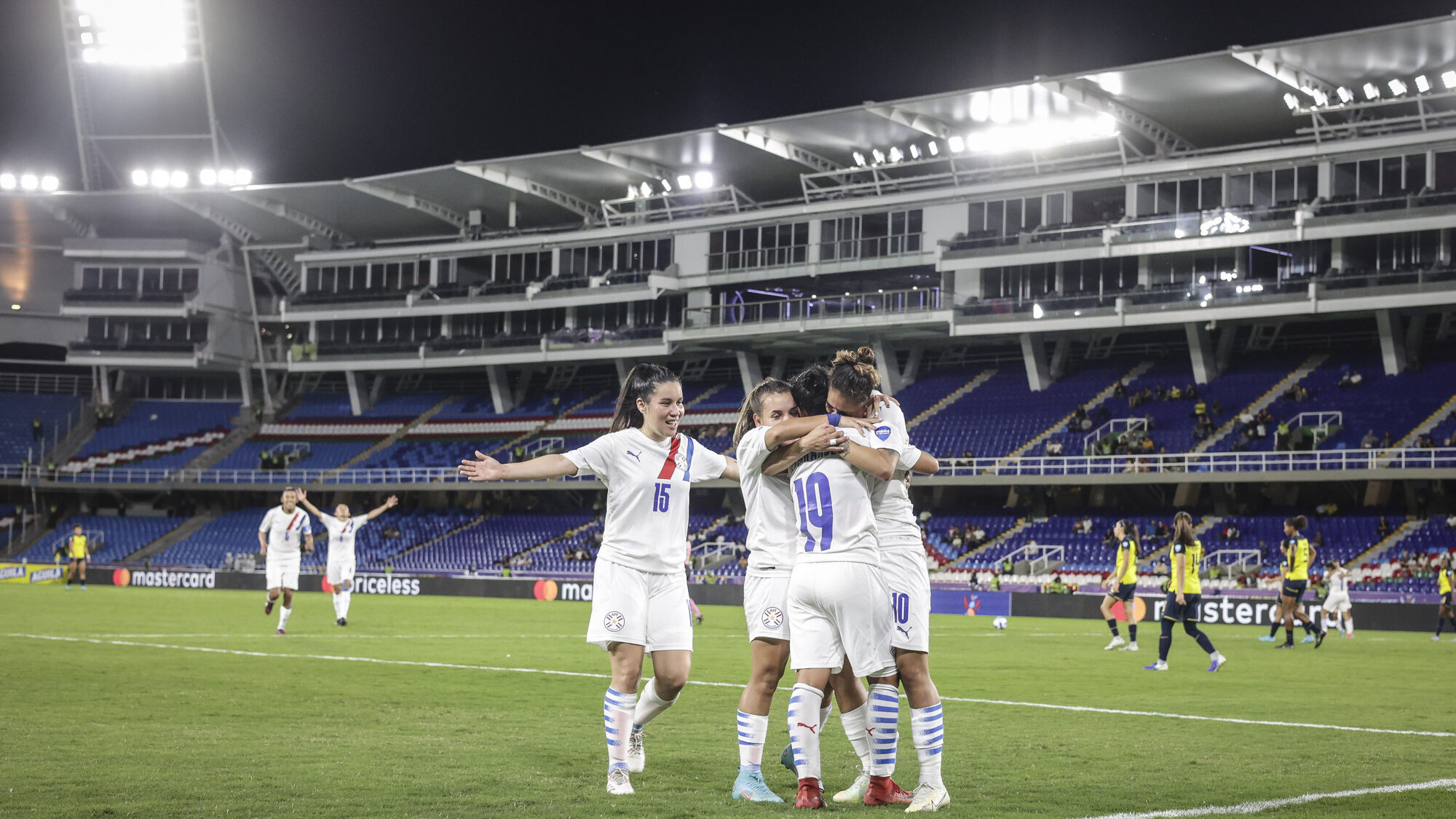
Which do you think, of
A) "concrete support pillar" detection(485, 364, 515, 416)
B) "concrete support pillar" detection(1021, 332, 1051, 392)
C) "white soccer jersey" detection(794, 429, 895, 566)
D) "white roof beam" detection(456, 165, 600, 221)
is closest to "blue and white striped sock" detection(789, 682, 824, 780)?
"white soccer jersey" detection(794, 429, 895, 566)

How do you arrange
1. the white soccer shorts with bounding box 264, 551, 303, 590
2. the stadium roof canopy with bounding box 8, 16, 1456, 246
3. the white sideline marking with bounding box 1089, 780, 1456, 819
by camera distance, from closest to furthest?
the white sideline marking with bounding box 1089, 780, 1456, 819
the white soccer shorts with bounding box 264, 551, 303, 590
the stadium roof canopy with bounding box 8, 16, 1456, 246

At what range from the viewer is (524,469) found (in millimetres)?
8312

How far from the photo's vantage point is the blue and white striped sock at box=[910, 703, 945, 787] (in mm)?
7824

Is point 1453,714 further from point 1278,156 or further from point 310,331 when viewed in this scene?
point 310,331

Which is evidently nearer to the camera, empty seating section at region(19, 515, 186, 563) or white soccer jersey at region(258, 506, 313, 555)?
white soccer jersey at region(258, 506, 313, 555)

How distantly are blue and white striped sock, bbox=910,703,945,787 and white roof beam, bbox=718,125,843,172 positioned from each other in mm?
50759

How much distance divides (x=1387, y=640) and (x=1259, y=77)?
27.5 metres

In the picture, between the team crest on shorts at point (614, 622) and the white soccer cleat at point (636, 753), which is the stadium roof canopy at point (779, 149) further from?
the team crest on shorts at point (614, 622)

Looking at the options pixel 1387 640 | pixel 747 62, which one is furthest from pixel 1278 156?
pixel 1387 640

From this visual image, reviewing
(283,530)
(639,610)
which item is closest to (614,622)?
(639,610)

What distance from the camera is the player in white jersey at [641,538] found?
8656mm

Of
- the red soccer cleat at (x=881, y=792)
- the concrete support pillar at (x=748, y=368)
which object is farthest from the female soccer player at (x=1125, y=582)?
the concrete support pillar at (x=748, y=368)

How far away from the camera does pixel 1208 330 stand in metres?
53.5

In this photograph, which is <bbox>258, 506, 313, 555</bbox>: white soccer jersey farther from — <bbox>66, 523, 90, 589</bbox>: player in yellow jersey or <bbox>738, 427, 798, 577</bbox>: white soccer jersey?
<bbox>66, 523, 90, 589</bbox>: player in yellow jersey
